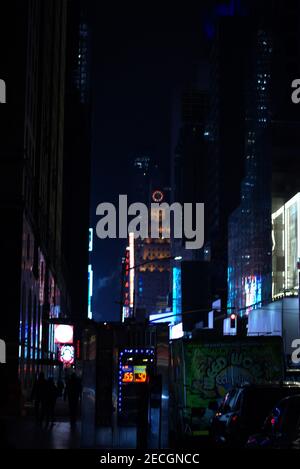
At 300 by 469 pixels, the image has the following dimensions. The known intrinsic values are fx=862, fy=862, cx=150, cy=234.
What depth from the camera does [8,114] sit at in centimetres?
4278

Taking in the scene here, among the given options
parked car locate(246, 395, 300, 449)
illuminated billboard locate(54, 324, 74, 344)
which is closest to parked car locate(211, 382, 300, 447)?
parked car locate(246, 395, 300, 449)

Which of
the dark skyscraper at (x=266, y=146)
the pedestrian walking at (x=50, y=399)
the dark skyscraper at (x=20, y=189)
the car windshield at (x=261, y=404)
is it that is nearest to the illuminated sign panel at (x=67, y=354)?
the dark skyscraper at (x=20, y=189)

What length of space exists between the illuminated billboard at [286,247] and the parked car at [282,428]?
6312 cm

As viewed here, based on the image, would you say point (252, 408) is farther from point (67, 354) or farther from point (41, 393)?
point (67, 354)

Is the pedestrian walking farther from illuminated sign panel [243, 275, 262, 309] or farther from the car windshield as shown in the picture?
illuminated sign panel [243, 275, 262, 309]

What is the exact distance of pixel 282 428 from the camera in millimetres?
12953

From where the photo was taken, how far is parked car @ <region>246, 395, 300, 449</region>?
1214 centimetres

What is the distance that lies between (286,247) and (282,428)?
6867cm

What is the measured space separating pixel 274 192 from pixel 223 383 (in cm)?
6245

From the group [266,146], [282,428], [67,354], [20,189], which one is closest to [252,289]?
[266,146]

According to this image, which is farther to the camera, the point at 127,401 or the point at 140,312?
the point at 140,312

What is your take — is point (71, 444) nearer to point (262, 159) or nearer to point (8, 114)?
point (8, 114)
